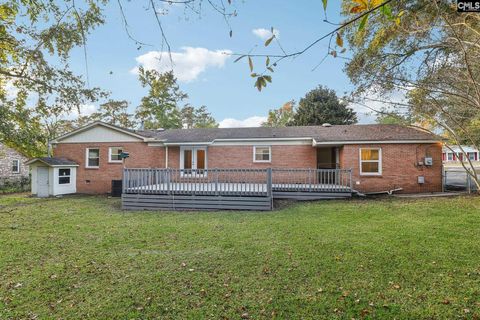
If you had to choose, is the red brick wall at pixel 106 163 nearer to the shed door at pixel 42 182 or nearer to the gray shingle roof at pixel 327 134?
the gray shingle roof at pixel 327 134

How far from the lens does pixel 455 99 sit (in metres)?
9.83

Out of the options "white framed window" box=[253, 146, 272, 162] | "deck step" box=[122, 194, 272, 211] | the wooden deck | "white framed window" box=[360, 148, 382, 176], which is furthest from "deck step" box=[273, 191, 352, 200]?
"white framed window" box=[253, 146, 272, 162]

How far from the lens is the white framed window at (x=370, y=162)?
13203 mm

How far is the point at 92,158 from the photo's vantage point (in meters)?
15.9

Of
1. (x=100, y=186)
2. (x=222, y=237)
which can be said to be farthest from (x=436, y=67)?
(x=100, y=186)

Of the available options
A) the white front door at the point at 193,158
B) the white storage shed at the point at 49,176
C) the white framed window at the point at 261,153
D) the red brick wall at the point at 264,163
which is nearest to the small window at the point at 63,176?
the white storage shed at the point at 49,176

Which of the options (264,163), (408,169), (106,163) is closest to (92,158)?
(106,163)

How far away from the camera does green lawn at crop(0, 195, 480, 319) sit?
3.33 meters

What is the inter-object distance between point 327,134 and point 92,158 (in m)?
14.5

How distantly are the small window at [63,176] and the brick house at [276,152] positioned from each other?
1.77 ft

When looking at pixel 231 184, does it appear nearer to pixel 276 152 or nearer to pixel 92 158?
pixel 276 152

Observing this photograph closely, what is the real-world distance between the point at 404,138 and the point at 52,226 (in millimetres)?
15322

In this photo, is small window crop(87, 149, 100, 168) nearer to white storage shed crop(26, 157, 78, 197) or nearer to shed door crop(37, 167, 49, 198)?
white storage shed crop(26, 157, 78, 197)

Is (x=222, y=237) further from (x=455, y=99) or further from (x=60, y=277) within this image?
(x=455, y=99)
